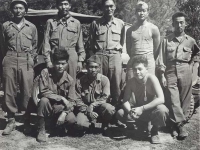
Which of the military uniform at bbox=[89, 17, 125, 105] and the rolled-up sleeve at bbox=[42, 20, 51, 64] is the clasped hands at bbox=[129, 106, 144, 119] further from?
the rolled-up sleeve at bbox=[42, 20, 51, 64]

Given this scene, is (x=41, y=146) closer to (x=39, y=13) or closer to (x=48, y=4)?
(x=39, y=13)

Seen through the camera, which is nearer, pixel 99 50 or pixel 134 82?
pixel 134 82

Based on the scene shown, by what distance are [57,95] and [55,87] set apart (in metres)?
0.15

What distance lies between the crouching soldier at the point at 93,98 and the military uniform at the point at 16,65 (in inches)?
34.5

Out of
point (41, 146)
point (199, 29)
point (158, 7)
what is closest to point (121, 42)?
point (41, 146)

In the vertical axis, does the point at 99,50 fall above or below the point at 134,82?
above

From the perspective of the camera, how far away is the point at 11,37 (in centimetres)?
454

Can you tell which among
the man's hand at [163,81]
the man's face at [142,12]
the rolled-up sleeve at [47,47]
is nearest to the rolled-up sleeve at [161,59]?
the man's hand at [163,81]

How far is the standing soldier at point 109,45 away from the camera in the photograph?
4846 millimetres

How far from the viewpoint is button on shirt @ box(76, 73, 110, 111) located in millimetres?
4512

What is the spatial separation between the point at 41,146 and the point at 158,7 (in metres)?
17.2

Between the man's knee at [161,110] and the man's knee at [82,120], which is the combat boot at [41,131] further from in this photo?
the man's knee at [161,110]

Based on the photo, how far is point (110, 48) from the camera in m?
4.86

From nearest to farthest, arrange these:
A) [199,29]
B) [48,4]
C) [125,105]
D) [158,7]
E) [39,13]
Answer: [125,105]
[39,13]
[199,29]
[48,4]
[158,7]
